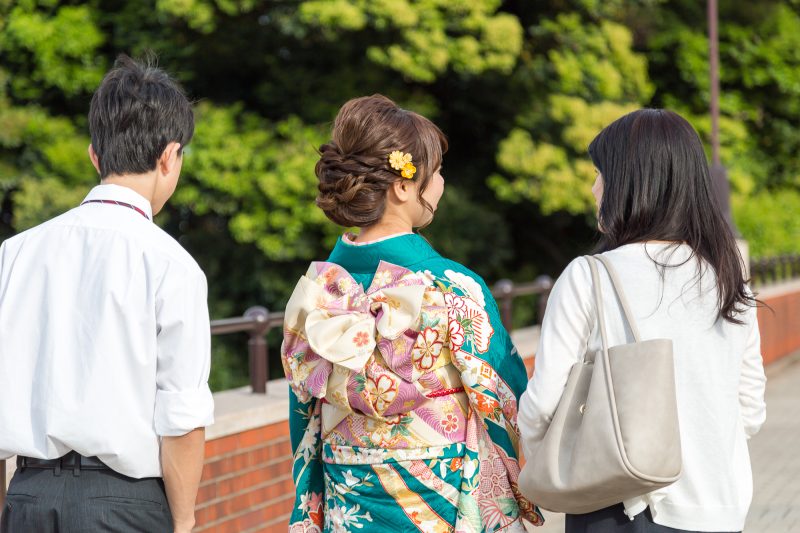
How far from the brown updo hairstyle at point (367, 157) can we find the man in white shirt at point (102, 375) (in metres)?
0.57

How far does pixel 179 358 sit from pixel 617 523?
105 centimetres

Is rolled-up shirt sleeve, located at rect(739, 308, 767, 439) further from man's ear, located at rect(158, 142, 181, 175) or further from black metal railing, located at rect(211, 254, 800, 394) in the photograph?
black metal railing, located at rect(211, 254, 800, 394)

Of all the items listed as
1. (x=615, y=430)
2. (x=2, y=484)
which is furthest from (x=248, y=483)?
(x=615, y=430)

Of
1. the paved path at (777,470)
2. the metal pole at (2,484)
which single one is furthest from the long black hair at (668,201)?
the paved path at (777,470)

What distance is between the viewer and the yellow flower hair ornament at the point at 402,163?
2691 millimetres

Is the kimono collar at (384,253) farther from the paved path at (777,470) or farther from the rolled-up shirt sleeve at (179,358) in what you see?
the paved path at (777,470)

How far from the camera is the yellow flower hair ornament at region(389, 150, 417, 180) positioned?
2.69 metres

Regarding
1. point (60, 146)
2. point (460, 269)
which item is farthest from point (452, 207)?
point (460, 269)

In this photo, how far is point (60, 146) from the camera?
16672 mm

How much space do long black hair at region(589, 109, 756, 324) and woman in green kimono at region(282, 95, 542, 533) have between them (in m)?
0.44

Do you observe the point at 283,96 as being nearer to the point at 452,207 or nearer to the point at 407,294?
the point at 452,207

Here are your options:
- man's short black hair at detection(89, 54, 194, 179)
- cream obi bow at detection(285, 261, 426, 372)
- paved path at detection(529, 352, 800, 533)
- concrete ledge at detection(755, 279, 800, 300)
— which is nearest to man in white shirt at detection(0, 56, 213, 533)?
man's short black hair at detection(89, 54, 194, 179)

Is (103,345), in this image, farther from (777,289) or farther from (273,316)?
(777,289)

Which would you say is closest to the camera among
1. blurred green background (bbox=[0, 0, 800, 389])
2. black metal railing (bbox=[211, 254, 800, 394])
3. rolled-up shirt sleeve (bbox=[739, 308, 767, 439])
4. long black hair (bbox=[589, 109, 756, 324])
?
long black hair (bbox=[589, 109, 756, 324])
